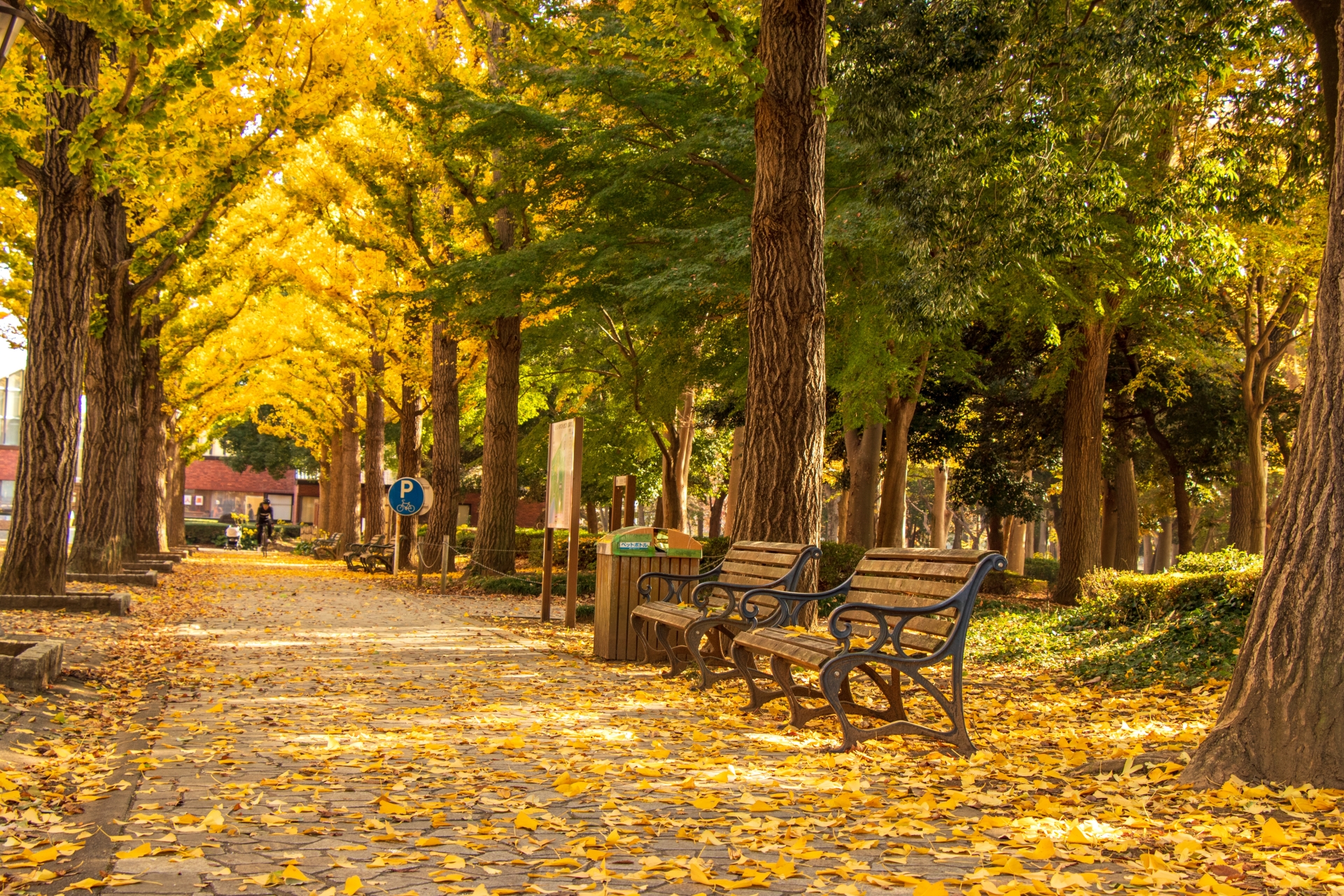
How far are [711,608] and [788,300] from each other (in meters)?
2.61

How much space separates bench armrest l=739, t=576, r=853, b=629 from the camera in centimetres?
654

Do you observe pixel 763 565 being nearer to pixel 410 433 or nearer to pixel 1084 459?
pixel 1084 459

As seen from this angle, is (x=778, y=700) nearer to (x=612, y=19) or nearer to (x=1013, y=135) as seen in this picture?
(x=1013, y=135)

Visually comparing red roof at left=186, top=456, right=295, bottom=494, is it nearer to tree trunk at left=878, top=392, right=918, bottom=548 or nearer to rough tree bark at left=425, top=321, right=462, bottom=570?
rough tree bark at left=425, top=321, right=462, bottom=570

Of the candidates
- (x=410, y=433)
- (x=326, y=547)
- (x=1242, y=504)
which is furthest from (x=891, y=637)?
(x=326, y=547)

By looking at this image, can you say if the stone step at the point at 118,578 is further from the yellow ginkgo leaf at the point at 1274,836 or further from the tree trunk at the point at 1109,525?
the tree trunk at the point at 1109,525

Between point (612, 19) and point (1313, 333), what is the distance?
11.8 m

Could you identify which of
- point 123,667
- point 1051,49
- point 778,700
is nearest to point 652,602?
point 778,700

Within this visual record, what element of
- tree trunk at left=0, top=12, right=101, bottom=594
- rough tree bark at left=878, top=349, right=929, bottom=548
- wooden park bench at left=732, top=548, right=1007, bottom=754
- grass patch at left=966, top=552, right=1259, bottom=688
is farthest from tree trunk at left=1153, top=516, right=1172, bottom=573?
tree trunk at left=0, top=12, right=101, bottom=594

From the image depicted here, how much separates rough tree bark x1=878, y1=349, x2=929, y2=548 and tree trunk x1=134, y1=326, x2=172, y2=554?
14243 millimetres

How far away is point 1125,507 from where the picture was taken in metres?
25.6

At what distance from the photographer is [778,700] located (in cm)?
748

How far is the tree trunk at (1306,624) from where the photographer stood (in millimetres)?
4621

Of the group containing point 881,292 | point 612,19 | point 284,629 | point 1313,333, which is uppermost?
point 612,19
